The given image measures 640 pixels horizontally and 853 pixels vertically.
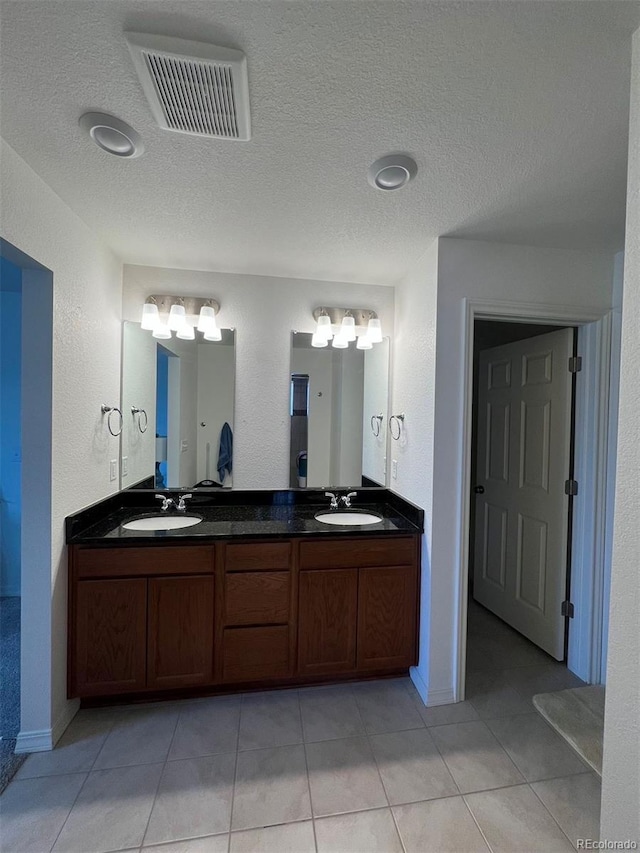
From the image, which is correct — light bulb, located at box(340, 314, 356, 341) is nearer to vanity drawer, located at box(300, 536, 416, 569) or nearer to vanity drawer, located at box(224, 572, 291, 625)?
vanity drawer, located at box(300, 536, 416, 569)

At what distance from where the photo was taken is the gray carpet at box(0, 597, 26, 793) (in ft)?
4.93

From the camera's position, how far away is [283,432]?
8.07ft

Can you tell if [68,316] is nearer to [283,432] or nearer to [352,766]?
[283,432]

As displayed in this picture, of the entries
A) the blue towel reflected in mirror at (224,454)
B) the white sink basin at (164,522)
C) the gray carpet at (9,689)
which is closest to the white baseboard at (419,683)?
the white sink basin at (164,522)

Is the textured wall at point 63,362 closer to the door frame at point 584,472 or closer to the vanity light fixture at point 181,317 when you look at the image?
the vanity light fixture at point 181,317

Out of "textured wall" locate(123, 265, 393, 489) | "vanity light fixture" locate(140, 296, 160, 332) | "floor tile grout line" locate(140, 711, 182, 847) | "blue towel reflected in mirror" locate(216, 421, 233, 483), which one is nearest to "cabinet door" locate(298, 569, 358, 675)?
"floor tile grout line" locate(140, 711, 182, 847)

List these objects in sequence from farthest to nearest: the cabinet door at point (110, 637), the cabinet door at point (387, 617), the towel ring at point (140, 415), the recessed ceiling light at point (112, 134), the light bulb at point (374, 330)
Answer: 1. the light bulb at point (374, 330)
2. the towel ring at point (140, 415)
3. the cabinet door at point (387, 617)
4. the cabinet door at point (110, 637)
5. the recessed ceiling light at point (112, 134)

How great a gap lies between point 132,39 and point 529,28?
99 centimetres

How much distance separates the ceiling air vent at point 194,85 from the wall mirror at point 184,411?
4.28 feet

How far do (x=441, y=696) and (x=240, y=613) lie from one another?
3.69 ft

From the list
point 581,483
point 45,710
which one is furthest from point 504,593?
point 45,710

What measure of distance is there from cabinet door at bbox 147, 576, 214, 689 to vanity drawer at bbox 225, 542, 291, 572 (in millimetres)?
148

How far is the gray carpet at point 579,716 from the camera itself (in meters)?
1.59

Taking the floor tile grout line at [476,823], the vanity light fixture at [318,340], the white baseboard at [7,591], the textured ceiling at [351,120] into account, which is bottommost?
the floor tile grout line at [476,823]
